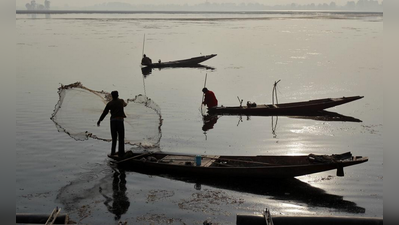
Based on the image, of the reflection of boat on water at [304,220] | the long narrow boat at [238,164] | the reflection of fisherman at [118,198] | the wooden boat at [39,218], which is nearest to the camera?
the reflection of boat on water at [304,220]

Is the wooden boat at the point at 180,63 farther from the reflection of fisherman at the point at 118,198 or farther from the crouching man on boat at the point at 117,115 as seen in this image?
the reflection of fisherman at the point at 118,198

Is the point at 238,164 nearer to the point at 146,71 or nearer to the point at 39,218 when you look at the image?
the point at 39,218

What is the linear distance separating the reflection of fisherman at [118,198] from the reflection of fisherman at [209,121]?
6131mm

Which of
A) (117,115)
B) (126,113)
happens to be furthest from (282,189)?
A: (126,113)

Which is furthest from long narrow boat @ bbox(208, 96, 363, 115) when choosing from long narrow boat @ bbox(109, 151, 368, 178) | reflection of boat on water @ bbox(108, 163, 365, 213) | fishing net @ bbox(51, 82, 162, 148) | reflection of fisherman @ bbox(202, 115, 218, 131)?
reflection of boat on water @ bbox(108, 163, 365, 213)

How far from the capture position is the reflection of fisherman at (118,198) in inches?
370

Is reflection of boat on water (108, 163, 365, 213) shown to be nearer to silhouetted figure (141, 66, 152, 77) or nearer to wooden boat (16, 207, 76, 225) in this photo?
wooden boat (16, 207, 76, 225)

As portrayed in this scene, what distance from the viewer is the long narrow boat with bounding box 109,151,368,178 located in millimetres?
10359

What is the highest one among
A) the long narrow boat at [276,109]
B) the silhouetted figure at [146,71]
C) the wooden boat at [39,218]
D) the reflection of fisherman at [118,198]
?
the silhouetted figure at [146,71]

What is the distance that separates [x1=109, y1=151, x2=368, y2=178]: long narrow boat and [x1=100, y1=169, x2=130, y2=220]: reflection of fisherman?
54cm

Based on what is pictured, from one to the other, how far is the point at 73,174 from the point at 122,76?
18649 millimetres

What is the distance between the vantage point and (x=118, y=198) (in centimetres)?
1008

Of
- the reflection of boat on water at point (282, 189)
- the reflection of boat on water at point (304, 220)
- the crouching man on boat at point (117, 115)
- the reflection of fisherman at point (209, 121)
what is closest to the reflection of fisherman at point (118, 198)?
the crouching man on boat at point (117, 115)

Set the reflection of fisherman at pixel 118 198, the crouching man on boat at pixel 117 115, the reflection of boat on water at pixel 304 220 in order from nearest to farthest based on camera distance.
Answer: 1. the reflection of boat on water at pixel 304 220
2. the reflection of fisherman at pixel 118 198
3. the crouching man on boat at pixel 117 115
